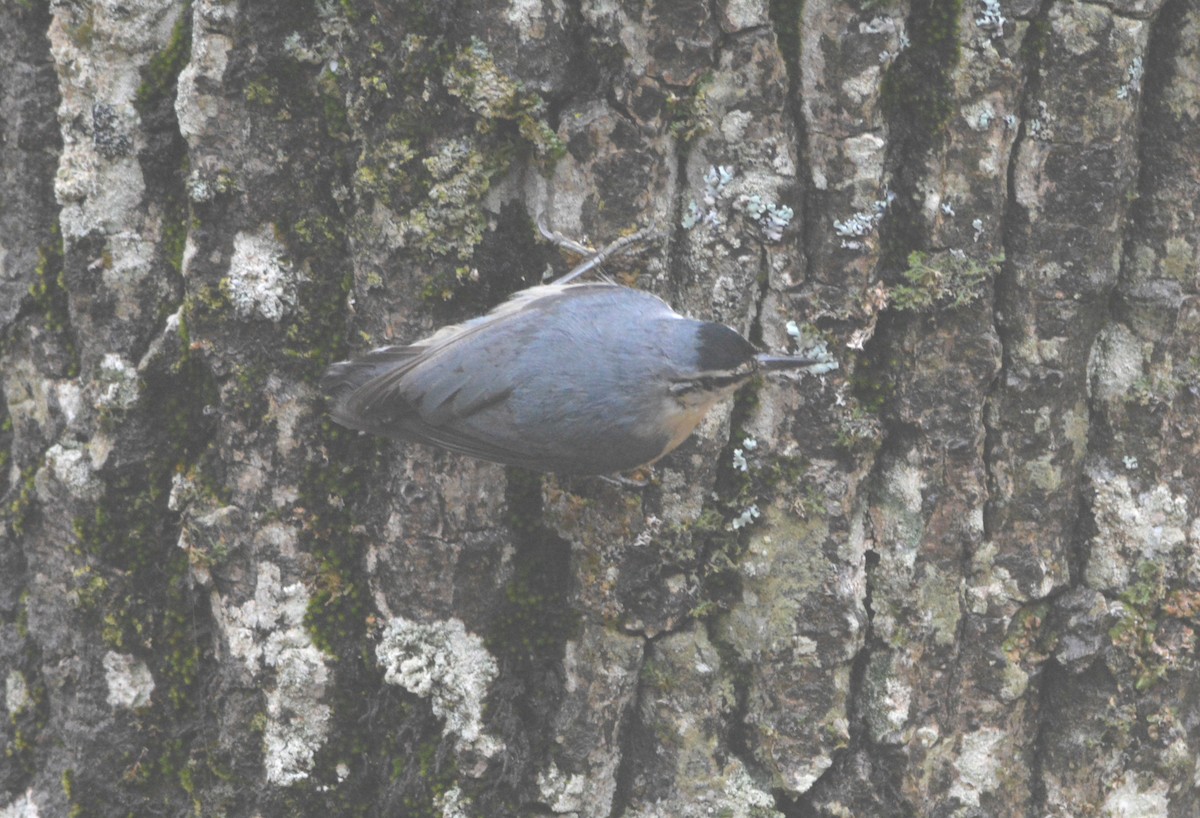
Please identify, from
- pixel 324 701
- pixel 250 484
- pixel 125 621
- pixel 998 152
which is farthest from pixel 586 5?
pixel 125 621

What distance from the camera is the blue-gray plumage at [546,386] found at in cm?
213

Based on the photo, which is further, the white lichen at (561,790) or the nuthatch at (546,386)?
the white lichen at (561,790)

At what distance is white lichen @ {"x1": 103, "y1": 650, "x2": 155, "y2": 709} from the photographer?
2.44m

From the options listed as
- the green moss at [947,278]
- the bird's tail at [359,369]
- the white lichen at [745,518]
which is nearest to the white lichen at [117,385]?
the bird's tail at [359,369]

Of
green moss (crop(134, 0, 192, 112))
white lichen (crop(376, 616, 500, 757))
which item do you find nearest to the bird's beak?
white lichen (crop(376, 616, 500, 757))

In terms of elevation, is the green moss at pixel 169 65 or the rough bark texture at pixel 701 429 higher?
the green moss at pixel 169 65

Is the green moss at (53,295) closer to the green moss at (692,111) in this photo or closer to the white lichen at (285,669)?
the white lichen at (285,669)

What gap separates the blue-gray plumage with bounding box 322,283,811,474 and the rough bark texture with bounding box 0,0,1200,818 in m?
0.08

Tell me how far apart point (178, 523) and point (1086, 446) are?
6.74 feet

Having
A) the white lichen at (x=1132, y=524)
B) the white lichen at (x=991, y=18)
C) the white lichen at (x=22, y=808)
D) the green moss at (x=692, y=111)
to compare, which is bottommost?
the white lichen at (x=22, y=808)

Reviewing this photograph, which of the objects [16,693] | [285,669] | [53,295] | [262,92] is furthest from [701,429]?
[16,693]

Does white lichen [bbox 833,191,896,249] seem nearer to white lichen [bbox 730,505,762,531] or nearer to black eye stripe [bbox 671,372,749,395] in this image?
black eye stripe [bbox 671,372,749,395]

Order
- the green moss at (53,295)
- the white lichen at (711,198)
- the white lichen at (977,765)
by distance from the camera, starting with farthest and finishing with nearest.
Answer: the green moss at (53,295) → the white lichen at (977,765) → the white lichen at (711,198)

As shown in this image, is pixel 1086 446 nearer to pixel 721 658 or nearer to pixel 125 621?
pixel 721 658
